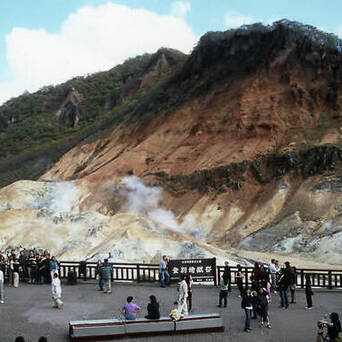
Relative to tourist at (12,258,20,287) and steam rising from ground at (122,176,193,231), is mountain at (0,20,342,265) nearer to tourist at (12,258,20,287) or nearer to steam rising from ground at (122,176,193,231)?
steam rising from ground at (122,176,193,231)

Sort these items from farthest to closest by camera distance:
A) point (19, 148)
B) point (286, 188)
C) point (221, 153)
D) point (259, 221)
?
point (19, 148), point (221, 153), point (286, 188), point (259, 221)

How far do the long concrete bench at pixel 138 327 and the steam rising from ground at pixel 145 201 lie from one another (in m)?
32.3

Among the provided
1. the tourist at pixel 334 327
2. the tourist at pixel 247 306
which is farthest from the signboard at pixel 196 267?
the tourist at pixel 334 327

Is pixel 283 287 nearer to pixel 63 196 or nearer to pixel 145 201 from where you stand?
pixel 145 201

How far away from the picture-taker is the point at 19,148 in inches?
4225

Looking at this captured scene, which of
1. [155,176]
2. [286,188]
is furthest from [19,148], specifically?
[286,188]

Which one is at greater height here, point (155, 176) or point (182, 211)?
point (155, 176)

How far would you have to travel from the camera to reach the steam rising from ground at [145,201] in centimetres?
5040

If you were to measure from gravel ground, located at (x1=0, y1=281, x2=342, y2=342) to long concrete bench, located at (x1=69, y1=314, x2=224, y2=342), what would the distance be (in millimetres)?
209

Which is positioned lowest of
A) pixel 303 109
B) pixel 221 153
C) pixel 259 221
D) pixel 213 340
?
pixel 213 340

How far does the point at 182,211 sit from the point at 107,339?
35908 mm

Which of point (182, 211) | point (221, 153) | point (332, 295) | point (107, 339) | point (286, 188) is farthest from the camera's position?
point (221, 153)

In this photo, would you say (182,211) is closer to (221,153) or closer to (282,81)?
(221,153)

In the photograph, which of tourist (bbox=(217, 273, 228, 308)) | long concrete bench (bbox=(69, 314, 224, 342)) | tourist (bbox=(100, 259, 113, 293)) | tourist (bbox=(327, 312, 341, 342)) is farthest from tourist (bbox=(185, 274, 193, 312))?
tourist (bbox=(327, 312, 341, 342))
